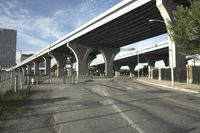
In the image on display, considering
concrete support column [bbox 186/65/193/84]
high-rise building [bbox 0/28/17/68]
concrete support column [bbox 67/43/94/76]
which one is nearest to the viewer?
concrete support column [bbox 186/65/193/84]

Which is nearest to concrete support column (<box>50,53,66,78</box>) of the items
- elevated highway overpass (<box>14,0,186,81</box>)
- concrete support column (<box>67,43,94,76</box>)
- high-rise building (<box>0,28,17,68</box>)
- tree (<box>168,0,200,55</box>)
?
elevated highway overpass (<box>14,0,186,81</box>)

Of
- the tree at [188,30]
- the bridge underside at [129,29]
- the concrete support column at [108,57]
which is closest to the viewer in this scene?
the tree at [188,30]

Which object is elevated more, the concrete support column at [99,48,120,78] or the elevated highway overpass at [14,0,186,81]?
the elevated highway overpass at [14,0,186,81]

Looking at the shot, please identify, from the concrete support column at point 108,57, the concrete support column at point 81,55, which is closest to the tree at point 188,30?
the concrete support column at point 81,55

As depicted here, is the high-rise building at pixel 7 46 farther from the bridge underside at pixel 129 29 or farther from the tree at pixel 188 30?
the tree at pixel 188 30

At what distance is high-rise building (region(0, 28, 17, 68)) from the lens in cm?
5594

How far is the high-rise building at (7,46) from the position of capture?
2203 inches

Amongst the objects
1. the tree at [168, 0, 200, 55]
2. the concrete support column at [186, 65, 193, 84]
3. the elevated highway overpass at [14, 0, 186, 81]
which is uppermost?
the elevated highway overpass at [14, 0, 186, 81]

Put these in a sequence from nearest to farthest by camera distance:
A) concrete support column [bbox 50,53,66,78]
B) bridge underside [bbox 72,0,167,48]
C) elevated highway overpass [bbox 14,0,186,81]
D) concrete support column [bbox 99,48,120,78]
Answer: elevated highway overpass [bbox 14,0,186,81] → bridge underside [bbox 72,0,167,48] → concrete support column [bbox 99,48,120,78] → concrete support column [bbox 50,53,66,78]

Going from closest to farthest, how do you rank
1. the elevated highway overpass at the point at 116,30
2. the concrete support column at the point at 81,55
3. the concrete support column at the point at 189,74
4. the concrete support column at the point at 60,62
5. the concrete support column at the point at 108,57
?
the concrete support column at the point at 189,74 → the elevated highway overpass at the point at 116,30 → the concrete support column at the point at 81,55 → the concrete support column at the point at 108,57 → the concrete support column at the point at 60,62

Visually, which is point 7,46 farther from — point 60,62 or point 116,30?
point 60,62

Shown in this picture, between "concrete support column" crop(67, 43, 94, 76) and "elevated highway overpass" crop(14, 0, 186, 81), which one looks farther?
"concrete support column" crop(67, 43, 94, 76)

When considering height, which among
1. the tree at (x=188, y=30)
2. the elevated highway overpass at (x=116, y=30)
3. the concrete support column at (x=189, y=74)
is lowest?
the concrete support column at (x=189, y=74)

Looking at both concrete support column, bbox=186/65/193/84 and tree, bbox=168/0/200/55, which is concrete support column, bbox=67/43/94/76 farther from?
tree, bbox=168/0/200/55
